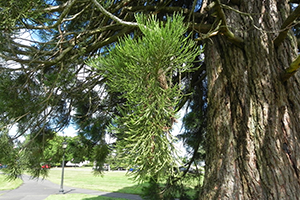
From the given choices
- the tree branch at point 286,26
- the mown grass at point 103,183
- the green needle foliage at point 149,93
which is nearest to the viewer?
the green needle foliage at point 149,93

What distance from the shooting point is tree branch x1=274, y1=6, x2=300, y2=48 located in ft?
4.38

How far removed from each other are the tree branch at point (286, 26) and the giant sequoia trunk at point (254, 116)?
0.19ft

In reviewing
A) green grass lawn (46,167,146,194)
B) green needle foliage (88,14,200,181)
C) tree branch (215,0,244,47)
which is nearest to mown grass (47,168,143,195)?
green grass lawn (46,167,146,194)

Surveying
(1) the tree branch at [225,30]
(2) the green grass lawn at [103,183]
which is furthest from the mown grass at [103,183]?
(1) the tree branch at [225,30]

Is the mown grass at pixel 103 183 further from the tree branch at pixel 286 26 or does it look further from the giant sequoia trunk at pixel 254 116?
the tree branch at pixel 286 26

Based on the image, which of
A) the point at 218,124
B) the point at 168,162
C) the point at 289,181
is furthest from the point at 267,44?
the point at 168,162

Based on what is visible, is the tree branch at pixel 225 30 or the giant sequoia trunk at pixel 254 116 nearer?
the giant sequoia trunk at pixel 254 116

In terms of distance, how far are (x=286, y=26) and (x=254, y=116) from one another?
0.69 metres

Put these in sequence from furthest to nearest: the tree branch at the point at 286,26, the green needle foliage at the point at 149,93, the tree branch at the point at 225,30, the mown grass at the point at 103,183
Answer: the mown grass at the point at 103,183 → the tree branch at the point at 225,30 → the tree branch at the point at 286,26 → the green needle foliage at the point at 149,93

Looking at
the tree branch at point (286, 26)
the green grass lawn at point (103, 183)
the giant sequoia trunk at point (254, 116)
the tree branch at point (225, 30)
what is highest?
the tree branch at point (225, 30)

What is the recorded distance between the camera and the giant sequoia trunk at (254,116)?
1348 mm

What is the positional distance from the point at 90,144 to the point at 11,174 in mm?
1223

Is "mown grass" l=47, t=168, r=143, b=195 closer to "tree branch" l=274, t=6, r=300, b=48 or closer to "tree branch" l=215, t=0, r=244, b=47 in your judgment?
"tree branch" l=215, t=0, r=244, b=47

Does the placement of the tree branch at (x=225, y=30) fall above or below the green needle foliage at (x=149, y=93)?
above
